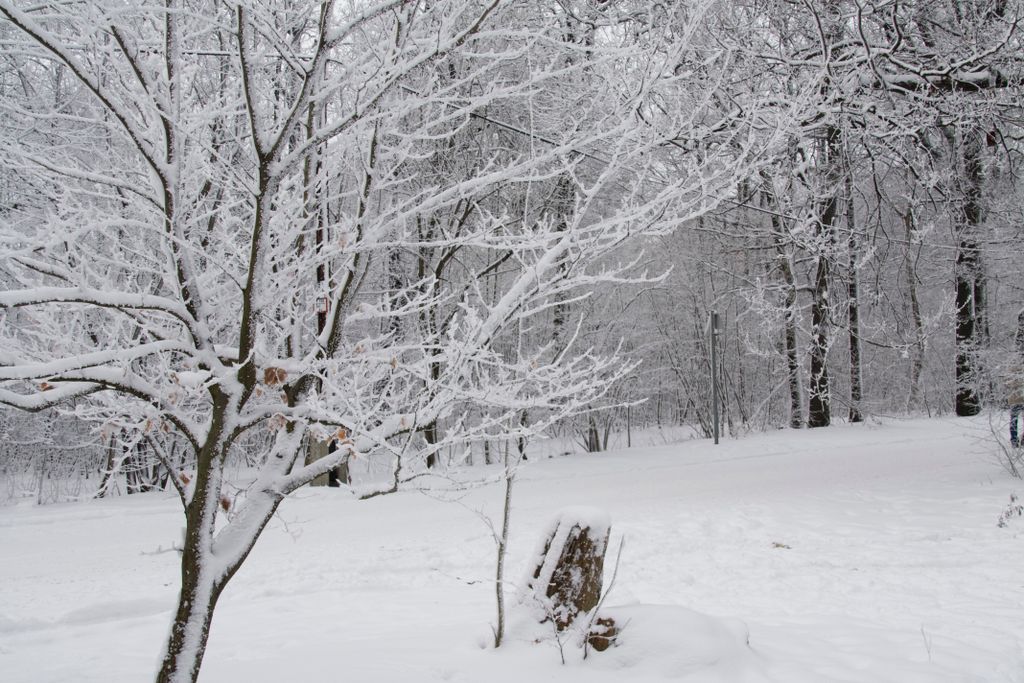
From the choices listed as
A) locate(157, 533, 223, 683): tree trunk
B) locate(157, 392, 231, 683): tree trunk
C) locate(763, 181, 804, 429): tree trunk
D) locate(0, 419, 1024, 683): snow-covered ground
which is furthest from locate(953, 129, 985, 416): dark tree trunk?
locate(157, 533, 223, 683): tree trunk

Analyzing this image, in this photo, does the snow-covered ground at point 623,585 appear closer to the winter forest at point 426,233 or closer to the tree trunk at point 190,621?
the winter forest at point 426,233

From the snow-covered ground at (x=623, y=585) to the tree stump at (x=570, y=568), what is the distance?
19cm

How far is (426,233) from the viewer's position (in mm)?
8625

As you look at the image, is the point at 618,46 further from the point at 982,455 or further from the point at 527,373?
the point at 982,455

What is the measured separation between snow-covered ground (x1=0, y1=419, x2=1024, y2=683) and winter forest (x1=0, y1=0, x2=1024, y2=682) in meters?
0.07

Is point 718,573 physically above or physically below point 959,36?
below

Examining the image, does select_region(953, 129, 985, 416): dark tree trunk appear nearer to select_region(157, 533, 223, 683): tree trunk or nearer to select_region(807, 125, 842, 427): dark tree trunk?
select_region(807, 125, 842, 427): dark tree trunk

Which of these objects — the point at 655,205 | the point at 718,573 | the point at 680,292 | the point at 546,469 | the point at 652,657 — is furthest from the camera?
the point at 680,292

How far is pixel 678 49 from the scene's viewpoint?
285cm

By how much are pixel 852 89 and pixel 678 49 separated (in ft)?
15.4

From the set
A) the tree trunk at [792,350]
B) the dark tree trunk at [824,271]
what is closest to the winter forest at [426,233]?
the dark tree trunk at [824,271]

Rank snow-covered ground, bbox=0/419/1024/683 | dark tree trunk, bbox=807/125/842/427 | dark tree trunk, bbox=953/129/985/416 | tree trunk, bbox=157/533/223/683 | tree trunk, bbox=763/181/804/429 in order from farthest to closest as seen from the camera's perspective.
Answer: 1. tree trunk, bbox=763/181/804/429
2. dark tree trunk, bbox=953/129/985/416
3. dark tree trunk, bbox=807/125/842/427
4. snow-covered ground, bbox=0/419/1024/683
5. tree trunk, bbox=157/533/223/683

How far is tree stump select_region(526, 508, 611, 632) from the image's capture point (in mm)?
3596

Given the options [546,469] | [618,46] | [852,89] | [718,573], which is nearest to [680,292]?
[546,469]
